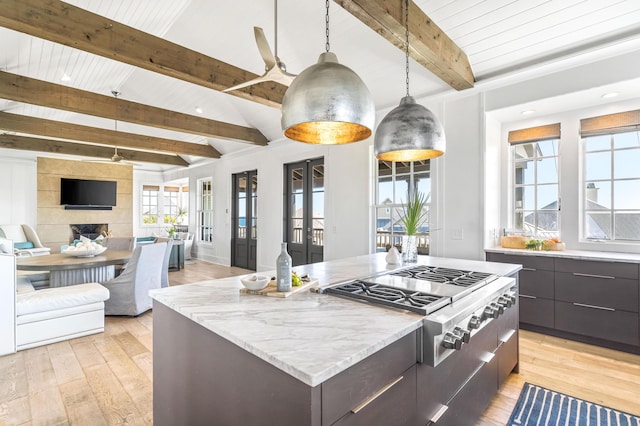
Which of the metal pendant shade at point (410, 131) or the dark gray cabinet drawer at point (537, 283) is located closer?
the metal pendant shade at point (410, 131)

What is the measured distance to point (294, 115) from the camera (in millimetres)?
1249

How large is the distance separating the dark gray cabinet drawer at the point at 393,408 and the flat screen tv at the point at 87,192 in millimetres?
9801

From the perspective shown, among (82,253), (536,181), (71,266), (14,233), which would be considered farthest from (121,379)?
(14,233)

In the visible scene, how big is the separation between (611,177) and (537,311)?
1.61 m

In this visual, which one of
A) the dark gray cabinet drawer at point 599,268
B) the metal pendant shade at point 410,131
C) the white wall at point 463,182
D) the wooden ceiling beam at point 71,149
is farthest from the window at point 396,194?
the wooden ceiling beam at point 71,149

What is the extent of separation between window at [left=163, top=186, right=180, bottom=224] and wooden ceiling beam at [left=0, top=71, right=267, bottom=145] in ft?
18.0

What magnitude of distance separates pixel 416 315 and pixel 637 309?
281cm

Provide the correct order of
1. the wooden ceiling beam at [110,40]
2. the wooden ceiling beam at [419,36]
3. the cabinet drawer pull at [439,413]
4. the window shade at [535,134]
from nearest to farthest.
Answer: the cabinet drawer pull at [439,413], the wooden ceiling beam at [419,36], the wooden ceiling beam at [110,40], the window shade at [535,134]

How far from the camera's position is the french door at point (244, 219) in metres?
7.08

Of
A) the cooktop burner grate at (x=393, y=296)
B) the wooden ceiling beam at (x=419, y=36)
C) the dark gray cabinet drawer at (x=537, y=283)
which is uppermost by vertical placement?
the wooden ceiling beam at (x=419, y=36)

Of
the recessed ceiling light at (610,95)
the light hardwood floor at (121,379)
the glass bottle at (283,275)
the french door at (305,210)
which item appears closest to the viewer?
the glass bottle at (283,275)

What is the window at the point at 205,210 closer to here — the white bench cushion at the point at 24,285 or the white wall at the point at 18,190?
the white wall at the point at 18,190

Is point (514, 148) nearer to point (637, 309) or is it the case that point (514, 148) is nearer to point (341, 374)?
point (637, 309)

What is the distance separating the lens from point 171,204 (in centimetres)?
1038
